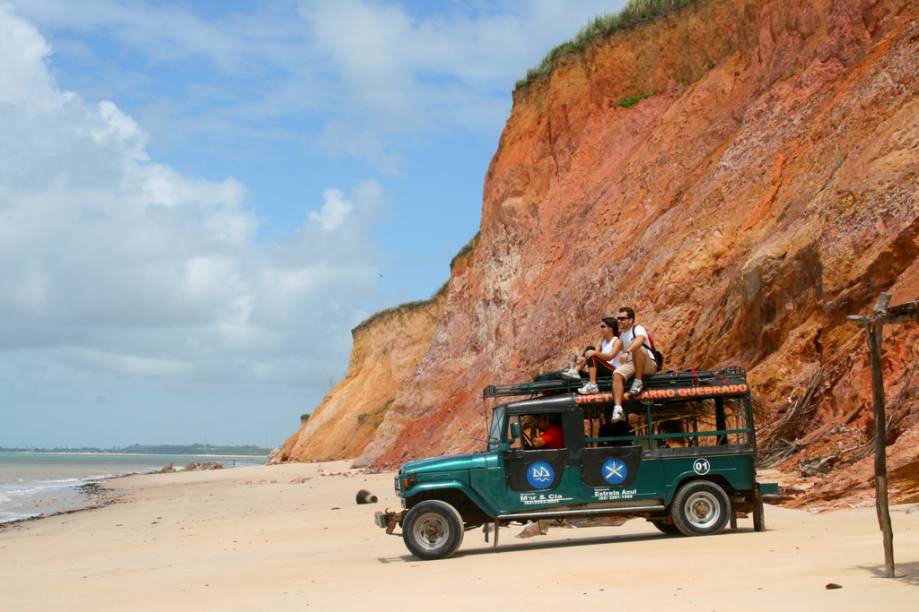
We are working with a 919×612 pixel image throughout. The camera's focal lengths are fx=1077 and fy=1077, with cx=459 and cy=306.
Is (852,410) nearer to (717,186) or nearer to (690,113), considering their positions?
(717,186)

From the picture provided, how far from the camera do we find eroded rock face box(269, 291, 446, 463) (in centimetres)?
5959

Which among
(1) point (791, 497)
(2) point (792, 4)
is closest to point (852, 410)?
(1) point (791, 497)

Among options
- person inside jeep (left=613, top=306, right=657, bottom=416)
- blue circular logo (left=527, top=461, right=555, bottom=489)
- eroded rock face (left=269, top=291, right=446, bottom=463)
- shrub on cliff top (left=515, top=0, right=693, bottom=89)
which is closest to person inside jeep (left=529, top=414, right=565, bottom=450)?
blue circular logo (left=527, top=461, right=555, bottom=489)

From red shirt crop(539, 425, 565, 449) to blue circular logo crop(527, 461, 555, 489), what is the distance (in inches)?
11.5

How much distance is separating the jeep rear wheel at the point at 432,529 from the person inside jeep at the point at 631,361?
232 cm

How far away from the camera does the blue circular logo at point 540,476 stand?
1277 cm

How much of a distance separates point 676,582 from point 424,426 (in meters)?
31.8

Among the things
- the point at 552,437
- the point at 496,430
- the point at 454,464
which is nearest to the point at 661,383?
the point at 552,437

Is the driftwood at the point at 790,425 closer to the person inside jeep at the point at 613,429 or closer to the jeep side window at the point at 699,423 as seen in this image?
the jeep side window at the point at 699,423

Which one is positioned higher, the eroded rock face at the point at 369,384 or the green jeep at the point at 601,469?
the eroded rock face at the point at 369,384

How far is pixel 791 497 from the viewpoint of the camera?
15.1m

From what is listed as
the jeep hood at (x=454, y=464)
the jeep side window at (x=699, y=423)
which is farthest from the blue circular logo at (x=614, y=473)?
the jeep hood at (x=454, y=464)

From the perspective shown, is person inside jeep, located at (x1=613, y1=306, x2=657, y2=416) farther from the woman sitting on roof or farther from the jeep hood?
the jeep hood

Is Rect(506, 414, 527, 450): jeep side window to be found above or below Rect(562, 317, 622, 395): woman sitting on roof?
below
